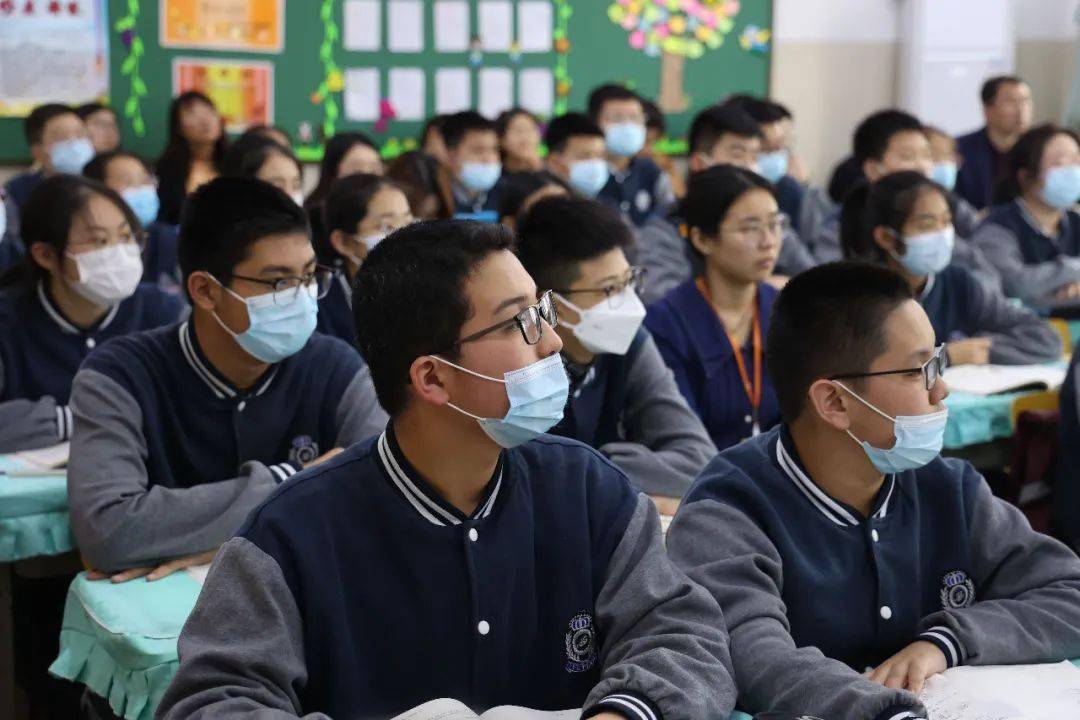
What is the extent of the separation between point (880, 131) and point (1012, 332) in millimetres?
2015

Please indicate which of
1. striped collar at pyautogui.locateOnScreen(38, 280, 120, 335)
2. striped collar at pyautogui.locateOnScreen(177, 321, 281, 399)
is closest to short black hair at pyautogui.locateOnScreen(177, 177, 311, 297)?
striped collar at pyautogui.locateOnScreen(177, 321, 281, 399)

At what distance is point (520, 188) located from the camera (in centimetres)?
437

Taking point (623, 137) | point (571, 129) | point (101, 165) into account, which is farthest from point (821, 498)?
point (623, 137)

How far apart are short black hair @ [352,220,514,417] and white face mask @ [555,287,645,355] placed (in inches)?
46.9

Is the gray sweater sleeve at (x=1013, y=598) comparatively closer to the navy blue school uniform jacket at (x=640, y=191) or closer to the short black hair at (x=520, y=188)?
the short black hair at (x=520, y=188)

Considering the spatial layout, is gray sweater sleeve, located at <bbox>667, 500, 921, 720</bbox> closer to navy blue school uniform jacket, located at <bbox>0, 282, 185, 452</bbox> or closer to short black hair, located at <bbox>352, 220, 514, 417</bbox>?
short black hair, located at <bbox>352, 220, 514, 417</bbox>

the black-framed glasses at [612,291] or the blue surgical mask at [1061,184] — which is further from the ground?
the blue surgical mask at [1061,184]

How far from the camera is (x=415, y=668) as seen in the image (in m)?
1.59

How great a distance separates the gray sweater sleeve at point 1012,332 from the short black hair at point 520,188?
1.37m

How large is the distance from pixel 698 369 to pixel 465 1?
4850mm

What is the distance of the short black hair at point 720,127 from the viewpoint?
5715 millimetres

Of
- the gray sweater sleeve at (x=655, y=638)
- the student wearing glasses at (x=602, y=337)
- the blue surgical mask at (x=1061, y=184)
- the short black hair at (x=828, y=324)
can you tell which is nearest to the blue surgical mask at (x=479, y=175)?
the blue surgical mask at (x=1061, y=184)

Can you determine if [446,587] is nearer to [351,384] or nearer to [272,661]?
[272,661]

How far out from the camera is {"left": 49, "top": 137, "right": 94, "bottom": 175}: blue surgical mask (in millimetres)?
5980
